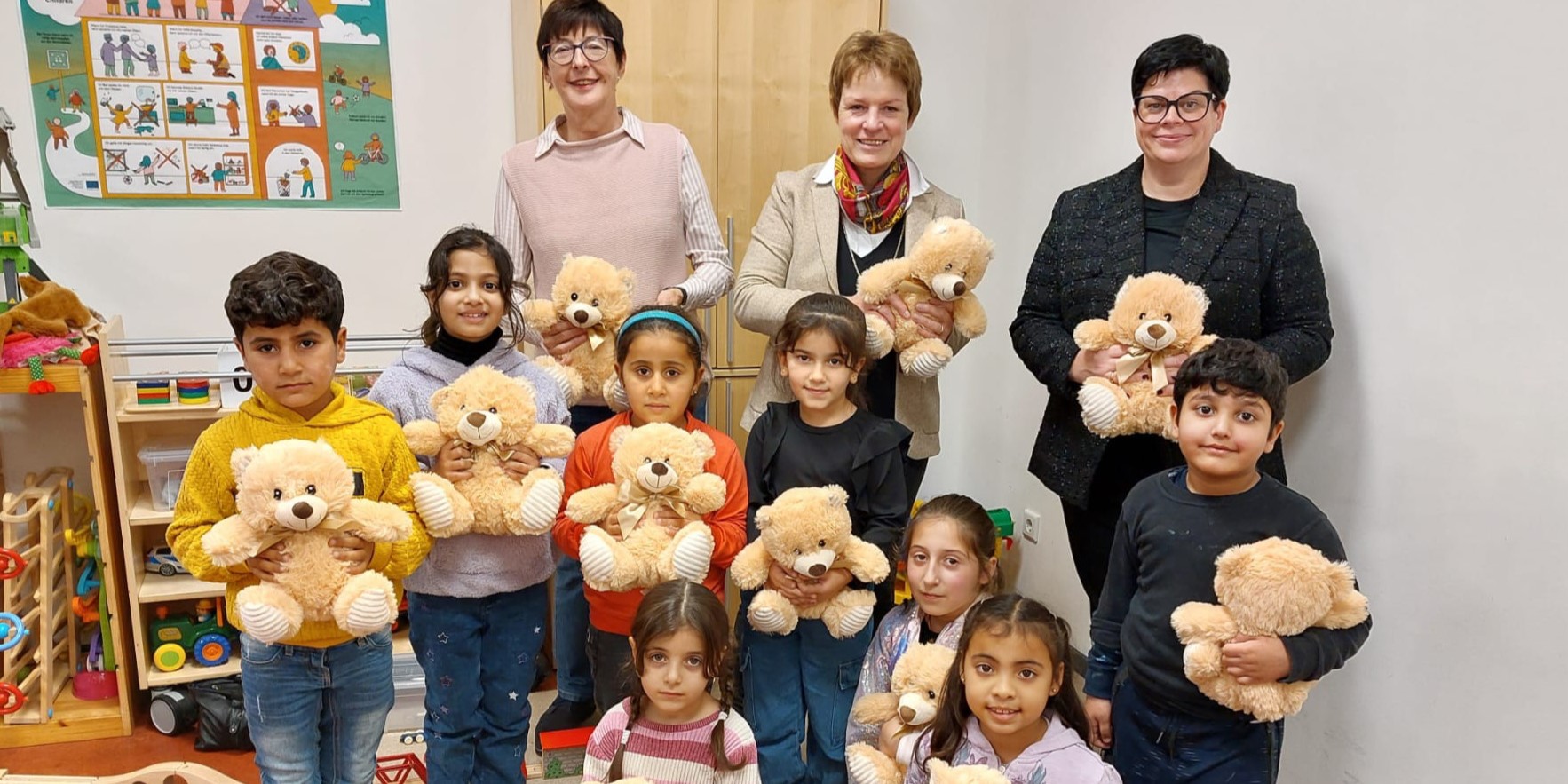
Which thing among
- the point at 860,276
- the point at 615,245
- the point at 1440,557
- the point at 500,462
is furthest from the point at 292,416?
the point at 1440,557

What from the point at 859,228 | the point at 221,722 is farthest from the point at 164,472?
the point at 859,228

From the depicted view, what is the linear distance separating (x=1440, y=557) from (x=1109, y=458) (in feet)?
A: 2.18

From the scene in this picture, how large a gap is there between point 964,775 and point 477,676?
977 mm

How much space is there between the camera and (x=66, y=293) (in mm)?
2598

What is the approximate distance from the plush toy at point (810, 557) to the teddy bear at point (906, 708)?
0.16 m

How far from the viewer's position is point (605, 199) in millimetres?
2295

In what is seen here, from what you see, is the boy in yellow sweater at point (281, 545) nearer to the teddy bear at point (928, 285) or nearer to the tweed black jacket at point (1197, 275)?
the teddy bear at point (928, 285)

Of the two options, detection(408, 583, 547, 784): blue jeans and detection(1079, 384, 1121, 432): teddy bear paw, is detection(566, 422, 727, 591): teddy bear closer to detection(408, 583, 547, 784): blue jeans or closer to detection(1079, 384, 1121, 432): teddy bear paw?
detection(408, 583, 547, 784): blue jeans

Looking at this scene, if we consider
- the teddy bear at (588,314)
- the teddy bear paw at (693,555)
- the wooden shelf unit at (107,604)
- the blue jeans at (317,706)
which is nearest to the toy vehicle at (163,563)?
the wooden shelf unit at (107,604)

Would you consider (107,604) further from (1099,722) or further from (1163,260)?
(1163,260)

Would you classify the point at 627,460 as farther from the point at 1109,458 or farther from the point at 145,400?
the point at 145,400

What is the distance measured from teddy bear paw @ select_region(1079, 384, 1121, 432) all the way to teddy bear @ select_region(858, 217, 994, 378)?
332 millimetres

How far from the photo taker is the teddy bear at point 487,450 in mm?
1750

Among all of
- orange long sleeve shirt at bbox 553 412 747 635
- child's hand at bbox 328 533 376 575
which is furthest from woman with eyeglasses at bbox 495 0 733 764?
child's hand at bbox 328 533 376 575
